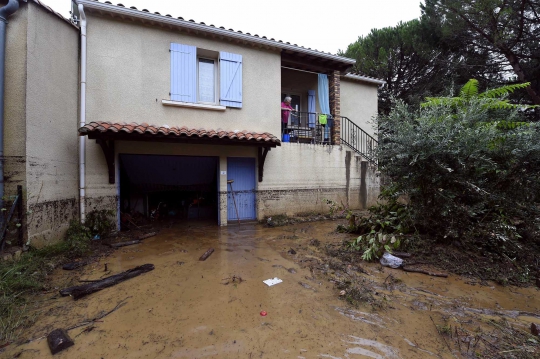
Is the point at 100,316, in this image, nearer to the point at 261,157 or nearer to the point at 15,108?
the point at 15,108

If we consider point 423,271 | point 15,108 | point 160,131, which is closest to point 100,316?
point 160,131

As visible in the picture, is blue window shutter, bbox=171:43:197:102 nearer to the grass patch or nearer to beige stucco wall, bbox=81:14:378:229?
beige stucco wall, bbox=81:14:378:229

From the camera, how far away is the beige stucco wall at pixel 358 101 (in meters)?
9.71

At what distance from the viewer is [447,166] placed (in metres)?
3.89

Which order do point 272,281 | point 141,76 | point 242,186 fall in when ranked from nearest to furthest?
point 272,281
point 141,76
point 242,186

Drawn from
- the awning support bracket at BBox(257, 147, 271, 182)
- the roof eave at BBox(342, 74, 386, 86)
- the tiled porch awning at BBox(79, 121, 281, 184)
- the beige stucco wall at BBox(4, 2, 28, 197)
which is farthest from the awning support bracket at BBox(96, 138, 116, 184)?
the roof eave at BBox(342, 74, 386, 86)

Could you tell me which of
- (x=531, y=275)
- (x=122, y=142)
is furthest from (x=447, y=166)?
(x=122, y=142)

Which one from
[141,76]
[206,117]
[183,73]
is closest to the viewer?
[141,76]

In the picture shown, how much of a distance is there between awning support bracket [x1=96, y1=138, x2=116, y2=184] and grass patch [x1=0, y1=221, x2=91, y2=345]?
1432mm

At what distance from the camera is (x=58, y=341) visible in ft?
6.86

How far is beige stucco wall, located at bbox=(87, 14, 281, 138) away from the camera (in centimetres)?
568

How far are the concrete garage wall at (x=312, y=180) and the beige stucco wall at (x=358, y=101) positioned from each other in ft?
7.09

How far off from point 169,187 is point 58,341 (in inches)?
235

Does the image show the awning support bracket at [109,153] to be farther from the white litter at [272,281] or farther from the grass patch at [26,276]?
the white litter at [272,281]
